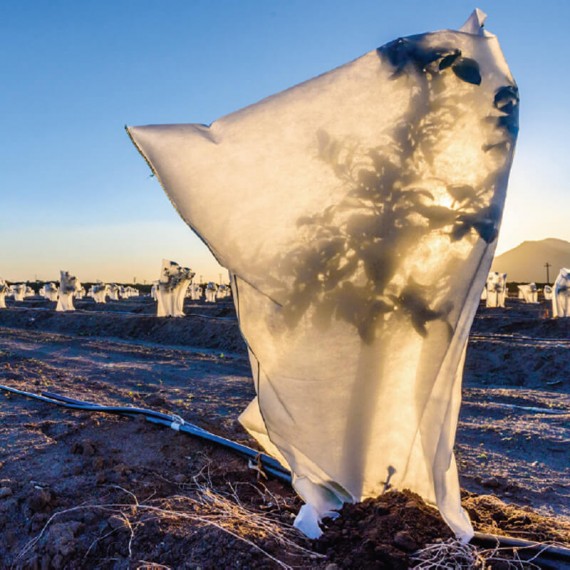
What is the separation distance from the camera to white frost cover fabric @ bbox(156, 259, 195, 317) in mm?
22812

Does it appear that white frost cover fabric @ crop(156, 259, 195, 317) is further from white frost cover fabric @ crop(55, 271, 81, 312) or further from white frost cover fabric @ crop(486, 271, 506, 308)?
white frost cover fabric @ crop(486, 271, 506, 308)

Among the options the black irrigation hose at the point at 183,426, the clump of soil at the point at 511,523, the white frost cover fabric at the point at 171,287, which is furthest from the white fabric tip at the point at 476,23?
the white frost cover fabric at the point at 171,287

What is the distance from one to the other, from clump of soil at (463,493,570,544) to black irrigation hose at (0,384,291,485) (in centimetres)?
115

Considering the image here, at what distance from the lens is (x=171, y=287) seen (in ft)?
75.3

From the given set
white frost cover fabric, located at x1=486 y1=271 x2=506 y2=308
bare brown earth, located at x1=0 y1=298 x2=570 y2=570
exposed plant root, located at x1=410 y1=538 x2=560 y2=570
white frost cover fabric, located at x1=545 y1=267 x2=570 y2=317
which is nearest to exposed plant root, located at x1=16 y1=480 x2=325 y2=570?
bare brown earth, located at x1=0 y1=298 x2=570 y2=570

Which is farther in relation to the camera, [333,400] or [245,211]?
[333,400]

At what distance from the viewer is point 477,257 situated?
7.68 feet

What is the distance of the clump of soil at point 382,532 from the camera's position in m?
2.09

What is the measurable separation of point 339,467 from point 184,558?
86 cm

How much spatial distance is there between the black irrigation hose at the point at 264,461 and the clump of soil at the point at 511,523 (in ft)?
0.80

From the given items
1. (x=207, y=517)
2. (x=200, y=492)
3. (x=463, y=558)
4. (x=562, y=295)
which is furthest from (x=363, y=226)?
(x=562, y=295)

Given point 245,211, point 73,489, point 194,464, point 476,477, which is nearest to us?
point 245,211

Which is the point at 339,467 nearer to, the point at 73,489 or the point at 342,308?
the point at 342,308

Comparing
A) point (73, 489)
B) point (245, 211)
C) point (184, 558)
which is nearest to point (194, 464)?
point (73, 489)
